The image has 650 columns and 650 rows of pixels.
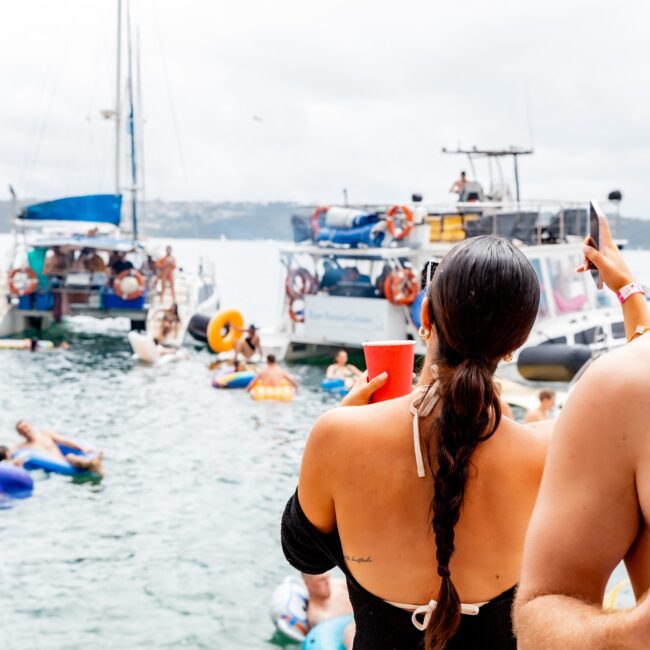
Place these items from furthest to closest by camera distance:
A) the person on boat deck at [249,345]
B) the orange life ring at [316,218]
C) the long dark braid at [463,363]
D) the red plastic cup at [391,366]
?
the orange life ring at [316,218], the person on boat deck at [249,345], the red plastic cup at [391,366], the long dark braid at [463,363]

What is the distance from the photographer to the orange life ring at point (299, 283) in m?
19.6

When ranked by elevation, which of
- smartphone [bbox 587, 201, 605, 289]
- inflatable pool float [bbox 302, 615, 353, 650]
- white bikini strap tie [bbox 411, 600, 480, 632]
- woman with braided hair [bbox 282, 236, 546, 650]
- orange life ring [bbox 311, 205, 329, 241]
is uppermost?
orange life ring [bbox 311, 205, 329, 241]

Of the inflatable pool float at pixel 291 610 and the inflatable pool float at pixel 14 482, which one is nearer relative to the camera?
the inflatable pool float at pixel 291 610

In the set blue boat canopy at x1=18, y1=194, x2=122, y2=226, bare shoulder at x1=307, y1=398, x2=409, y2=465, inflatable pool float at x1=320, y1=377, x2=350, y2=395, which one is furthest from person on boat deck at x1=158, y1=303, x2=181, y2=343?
bare shoulder at x1=307, y1=398, x2=409, y2=465

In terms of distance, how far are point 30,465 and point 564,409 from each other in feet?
32.0

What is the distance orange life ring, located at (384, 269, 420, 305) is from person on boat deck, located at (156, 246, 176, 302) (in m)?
8.28

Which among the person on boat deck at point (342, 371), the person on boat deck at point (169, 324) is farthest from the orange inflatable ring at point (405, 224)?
the person on boat deck at point (169, 324)

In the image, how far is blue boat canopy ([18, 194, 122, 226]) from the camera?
2381 centimetres

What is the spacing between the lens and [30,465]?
10008 millimetres

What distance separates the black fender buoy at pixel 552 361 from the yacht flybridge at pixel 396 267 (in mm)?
1490

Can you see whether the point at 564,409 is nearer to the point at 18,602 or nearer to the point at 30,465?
the point at 18,602

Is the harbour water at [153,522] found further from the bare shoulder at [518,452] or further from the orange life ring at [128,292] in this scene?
the orange life ring at [128,292]

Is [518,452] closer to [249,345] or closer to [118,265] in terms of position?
[249,345]

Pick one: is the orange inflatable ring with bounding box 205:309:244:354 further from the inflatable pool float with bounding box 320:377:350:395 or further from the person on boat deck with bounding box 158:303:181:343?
the inflatable pool float with bounding box 320:377:350:395
